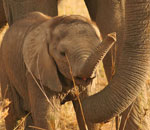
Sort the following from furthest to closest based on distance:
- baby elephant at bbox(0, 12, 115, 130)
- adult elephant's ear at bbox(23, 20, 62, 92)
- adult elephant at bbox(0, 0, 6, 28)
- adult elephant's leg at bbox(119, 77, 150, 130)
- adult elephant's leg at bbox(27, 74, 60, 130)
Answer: adult elephant at bbox(0, 0, 6, 28) → adult elephant's leg at bbox(119, 77, 150, 130) → adult elephant's leg at bbox(27, 74, 60, 130) → adult elephant's ear at bbox(23, 20, 62, 92) → baby elephant at bbox(0, 12, 115, 130)

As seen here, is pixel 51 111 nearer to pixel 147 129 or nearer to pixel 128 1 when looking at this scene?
pixel 147 129

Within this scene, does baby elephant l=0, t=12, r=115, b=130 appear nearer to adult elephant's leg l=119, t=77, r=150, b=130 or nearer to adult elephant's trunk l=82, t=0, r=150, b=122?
adult elephant's trunk l=82, t=0, r=150, b=122

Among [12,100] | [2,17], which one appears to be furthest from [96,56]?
[2,17]

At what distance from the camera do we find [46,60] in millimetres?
2449

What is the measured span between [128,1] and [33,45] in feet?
2.05

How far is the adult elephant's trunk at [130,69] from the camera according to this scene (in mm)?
2059

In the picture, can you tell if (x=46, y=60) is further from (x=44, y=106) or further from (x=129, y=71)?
(x=129, y=71)

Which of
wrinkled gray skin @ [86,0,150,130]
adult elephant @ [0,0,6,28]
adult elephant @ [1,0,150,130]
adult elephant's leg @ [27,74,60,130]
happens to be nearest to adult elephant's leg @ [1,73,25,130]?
adult elephant's leg @ [27,74,60,130]

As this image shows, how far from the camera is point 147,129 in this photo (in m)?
2.83

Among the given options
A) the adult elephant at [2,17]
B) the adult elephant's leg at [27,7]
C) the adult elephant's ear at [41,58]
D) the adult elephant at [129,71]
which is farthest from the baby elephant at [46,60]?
the adult elephant at [2,17]

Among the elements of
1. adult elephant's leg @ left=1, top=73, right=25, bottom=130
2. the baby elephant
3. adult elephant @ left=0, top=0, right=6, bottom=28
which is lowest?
adult elephant's leg @ left=1, top=73, right=25, bottom=130

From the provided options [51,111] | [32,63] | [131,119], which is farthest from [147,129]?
[32,63]

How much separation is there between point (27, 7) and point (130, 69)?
144 centimetres

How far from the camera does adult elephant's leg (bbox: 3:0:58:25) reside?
10.7 feet
